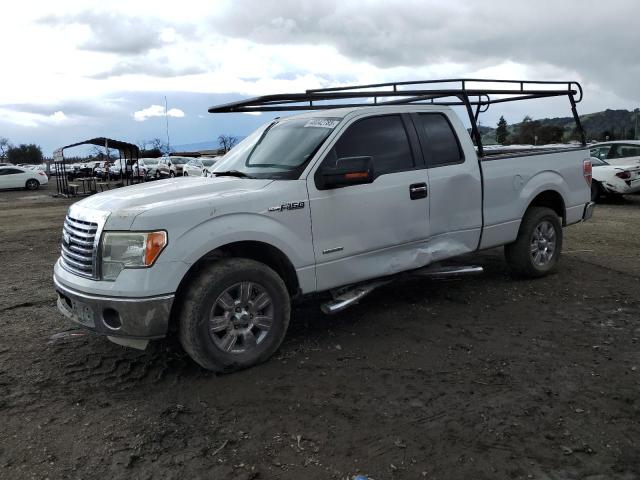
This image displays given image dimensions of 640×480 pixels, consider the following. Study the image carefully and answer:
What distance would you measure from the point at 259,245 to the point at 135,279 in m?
0.97

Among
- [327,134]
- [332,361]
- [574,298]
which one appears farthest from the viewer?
[574,298]

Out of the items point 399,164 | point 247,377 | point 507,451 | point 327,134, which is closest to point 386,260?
point 399,164

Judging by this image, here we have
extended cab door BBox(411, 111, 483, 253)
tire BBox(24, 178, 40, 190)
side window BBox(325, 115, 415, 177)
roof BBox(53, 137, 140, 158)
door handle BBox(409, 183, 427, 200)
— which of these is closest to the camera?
side window BBox(325, 115, 415, 177)

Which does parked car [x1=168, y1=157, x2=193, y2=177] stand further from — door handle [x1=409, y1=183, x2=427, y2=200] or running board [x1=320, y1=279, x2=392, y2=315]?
running board [x1=320, y1=279, x2=392, y2=315]

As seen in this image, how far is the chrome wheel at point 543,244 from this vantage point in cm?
643

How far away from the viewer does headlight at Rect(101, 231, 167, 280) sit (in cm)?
377

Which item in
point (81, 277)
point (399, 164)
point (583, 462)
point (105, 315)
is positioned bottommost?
point (583, 462)

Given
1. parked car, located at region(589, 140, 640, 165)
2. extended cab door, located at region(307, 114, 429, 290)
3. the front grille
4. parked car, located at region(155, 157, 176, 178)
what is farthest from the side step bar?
parked car, located at region(155, 157, 176, 178)

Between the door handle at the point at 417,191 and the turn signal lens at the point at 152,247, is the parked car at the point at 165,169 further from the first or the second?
the turn signal lens at the point at 152,247

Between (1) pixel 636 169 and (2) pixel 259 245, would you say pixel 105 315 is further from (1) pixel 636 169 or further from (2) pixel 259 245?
(1) pixel 636 169

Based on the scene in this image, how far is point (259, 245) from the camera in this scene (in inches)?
170

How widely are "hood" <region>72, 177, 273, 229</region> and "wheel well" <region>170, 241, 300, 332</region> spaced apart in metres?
0.42

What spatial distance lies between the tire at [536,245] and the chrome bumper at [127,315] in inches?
162

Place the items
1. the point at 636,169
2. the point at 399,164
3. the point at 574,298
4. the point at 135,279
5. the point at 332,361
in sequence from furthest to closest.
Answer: the point at 636,169
the point at 574,298
the point at 399,164
the point at 332,361
the point at 135,279
